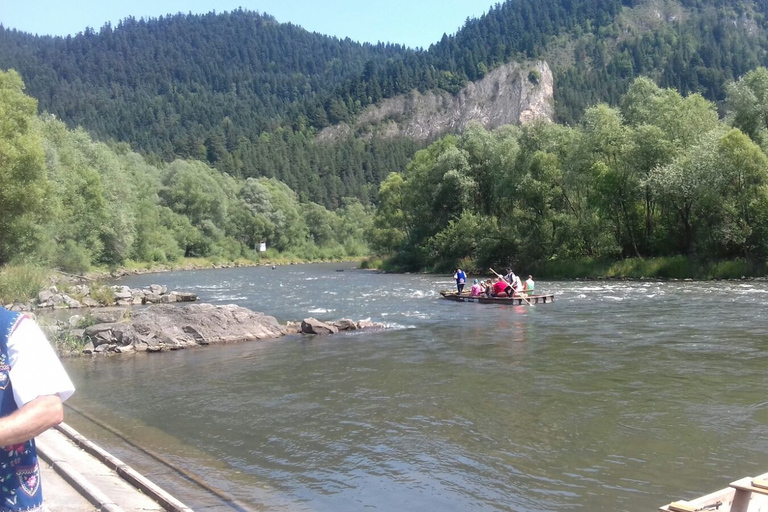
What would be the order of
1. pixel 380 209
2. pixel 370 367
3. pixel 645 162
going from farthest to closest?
1. pixel 380 209
2. pixel 645 162
3. pixel 370 367

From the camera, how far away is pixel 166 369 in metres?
19.3

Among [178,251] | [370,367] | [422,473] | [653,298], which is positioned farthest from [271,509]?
[178,251]

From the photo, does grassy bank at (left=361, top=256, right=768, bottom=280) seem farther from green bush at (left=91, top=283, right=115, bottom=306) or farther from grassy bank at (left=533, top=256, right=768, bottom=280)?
green bush at (left=91, top=283, right=115, bottom=306)

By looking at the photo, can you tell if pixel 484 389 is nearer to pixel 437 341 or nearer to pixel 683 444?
pixel 683 444

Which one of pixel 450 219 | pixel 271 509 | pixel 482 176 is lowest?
pixel 271 509

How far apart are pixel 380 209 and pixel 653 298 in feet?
179

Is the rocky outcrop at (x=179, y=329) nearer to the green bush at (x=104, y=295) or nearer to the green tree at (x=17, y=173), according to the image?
the green bush at (x=104, y=295)

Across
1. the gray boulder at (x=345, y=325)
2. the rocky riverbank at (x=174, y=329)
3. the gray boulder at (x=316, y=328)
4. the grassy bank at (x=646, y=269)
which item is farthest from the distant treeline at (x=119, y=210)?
the grassy bank at (x=646, y=269)

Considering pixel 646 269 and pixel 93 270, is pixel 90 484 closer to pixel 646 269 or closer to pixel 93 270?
pixel 646 269

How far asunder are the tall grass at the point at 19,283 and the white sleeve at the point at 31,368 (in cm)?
3467

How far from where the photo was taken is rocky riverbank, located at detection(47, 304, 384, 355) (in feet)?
74.3

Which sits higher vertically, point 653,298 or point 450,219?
point 450,219

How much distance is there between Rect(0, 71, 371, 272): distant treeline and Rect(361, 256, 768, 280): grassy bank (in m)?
35.8

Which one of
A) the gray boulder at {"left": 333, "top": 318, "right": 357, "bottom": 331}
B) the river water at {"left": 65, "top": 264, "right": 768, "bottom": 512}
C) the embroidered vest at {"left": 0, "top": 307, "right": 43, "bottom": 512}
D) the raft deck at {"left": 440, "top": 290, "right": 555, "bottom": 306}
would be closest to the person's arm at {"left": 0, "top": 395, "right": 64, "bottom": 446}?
the embroidered vest at {"left": 0, "top": 307, "right": 43, "bottom": 512}
